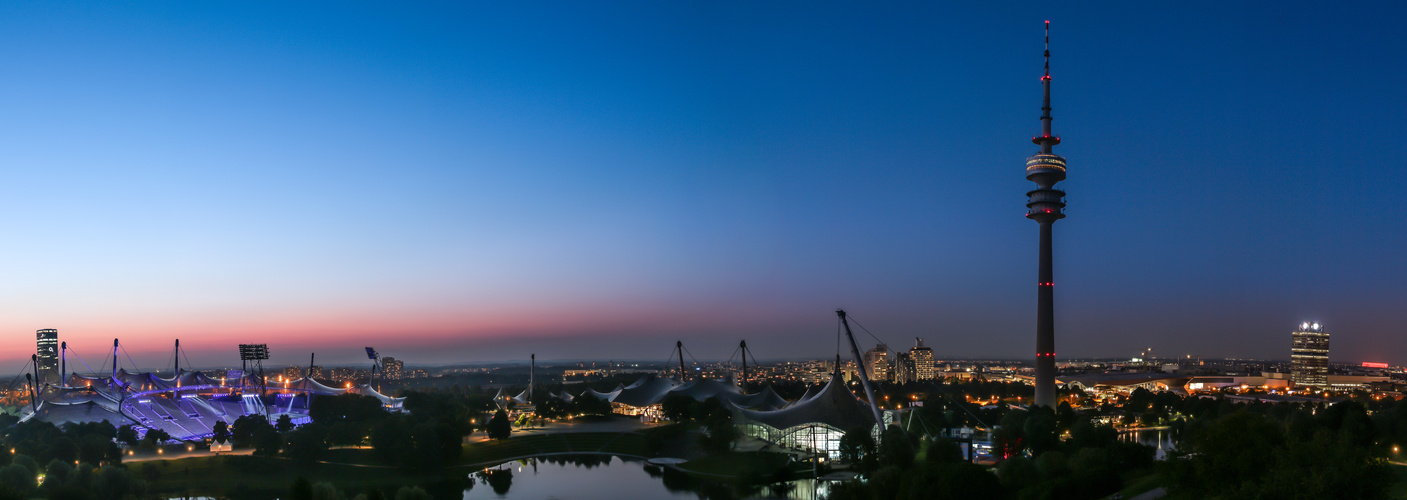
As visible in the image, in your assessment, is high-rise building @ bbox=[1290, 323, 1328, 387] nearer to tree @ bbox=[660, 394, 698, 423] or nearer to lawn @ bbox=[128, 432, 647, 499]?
tree @ bbox=[660, 394, 698, 423]

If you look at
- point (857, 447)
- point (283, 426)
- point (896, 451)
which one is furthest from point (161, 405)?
point (896, 451)

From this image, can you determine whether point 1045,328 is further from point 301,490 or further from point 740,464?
point 301,490

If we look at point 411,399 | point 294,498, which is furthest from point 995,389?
point 294,498

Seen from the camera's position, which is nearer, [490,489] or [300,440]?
[490,489]

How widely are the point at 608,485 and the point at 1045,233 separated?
5763cm

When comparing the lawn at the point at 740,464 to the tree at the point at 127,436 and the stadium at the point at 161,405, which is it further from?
the tree at the point at 127,436

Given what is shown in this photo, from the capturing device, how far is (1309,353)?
16612cm

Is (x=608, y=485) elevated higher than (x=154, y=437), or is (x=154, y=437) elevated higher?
(x=154, y=437)

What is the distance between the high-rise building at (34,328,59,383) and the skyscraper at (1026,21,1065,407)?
445ft

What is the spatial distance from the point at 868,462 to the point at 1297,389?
445ft

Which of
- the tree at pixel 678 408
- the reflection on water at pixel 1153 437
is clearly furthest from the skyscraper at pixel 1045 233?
the tree at pixel 678 408

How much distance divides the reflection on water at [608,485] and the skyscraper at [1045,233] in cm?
4860

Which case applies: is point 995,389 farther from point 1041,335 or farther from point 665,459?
point 665,459

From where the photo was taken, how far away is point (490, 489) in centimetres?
4756
